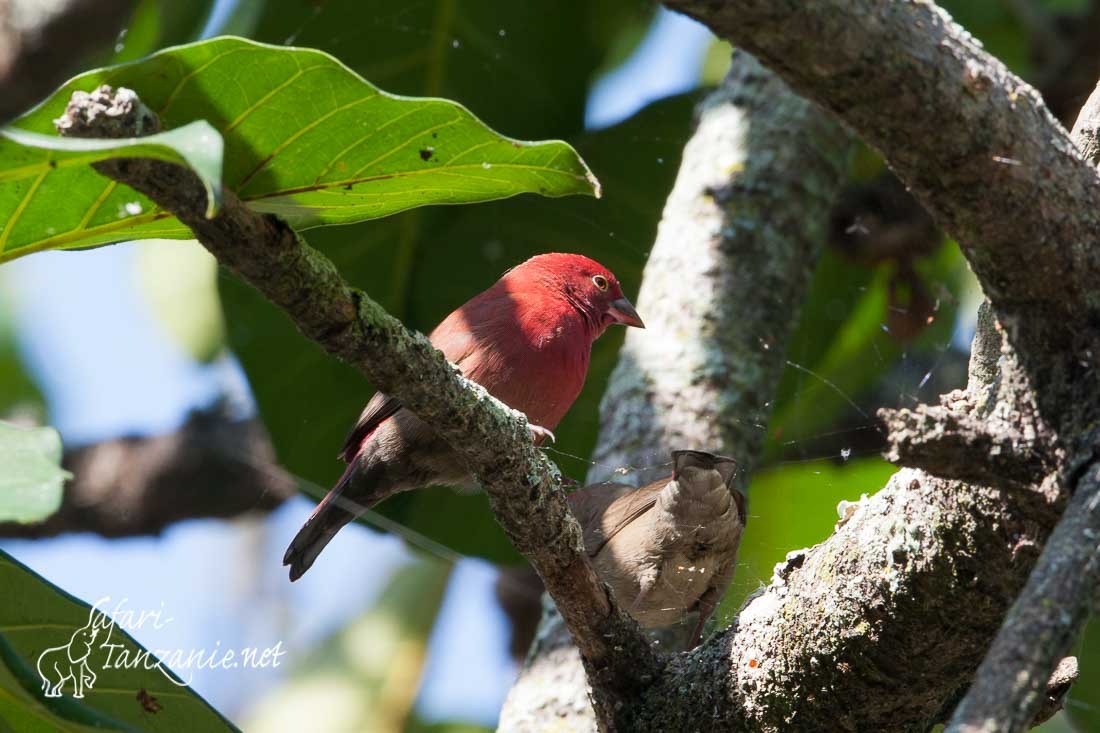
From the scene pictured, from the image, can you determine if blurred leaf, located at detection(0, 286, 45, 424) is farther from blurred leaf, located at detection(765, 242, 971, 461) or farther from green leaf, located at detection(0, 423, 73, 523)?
Result: green leaf, located at detection(0, 423, 73, 523)

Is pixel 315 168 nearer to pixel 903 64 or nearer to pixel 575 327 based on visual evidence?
pixel 903 64

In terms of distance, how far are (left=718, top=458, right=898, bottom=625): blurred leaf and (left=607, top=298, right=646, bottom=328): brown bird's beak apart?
0.69 meters

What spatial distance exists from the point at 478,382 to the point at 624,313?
0.59 m

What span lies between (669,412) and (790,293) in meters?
0.61

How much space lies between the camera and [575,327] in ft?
11.2

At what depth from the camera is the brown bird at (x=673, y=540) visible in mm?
2789

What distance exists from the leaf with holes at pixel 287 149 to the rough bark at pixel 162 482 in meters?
2.51

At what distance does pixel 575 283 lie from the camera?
351cm

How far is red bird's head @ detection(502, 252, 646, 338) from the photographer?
3482mm

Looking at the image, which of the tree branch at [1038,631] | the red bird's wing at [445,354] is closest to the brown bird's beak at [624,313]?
the red bird's wing at [445,354]

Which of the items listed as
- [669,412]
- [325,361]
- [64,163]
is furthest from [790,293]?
[64,163]

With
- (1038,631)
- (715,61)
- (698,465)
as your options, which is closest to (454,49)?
(715,61)

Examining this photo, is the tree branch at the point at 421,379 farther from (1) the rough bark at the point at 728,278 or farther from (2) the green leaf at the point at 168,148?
(1) the rough bark at the point at 728,278

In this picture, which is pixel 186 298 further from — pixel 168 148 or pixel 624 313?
pixel 168 148
